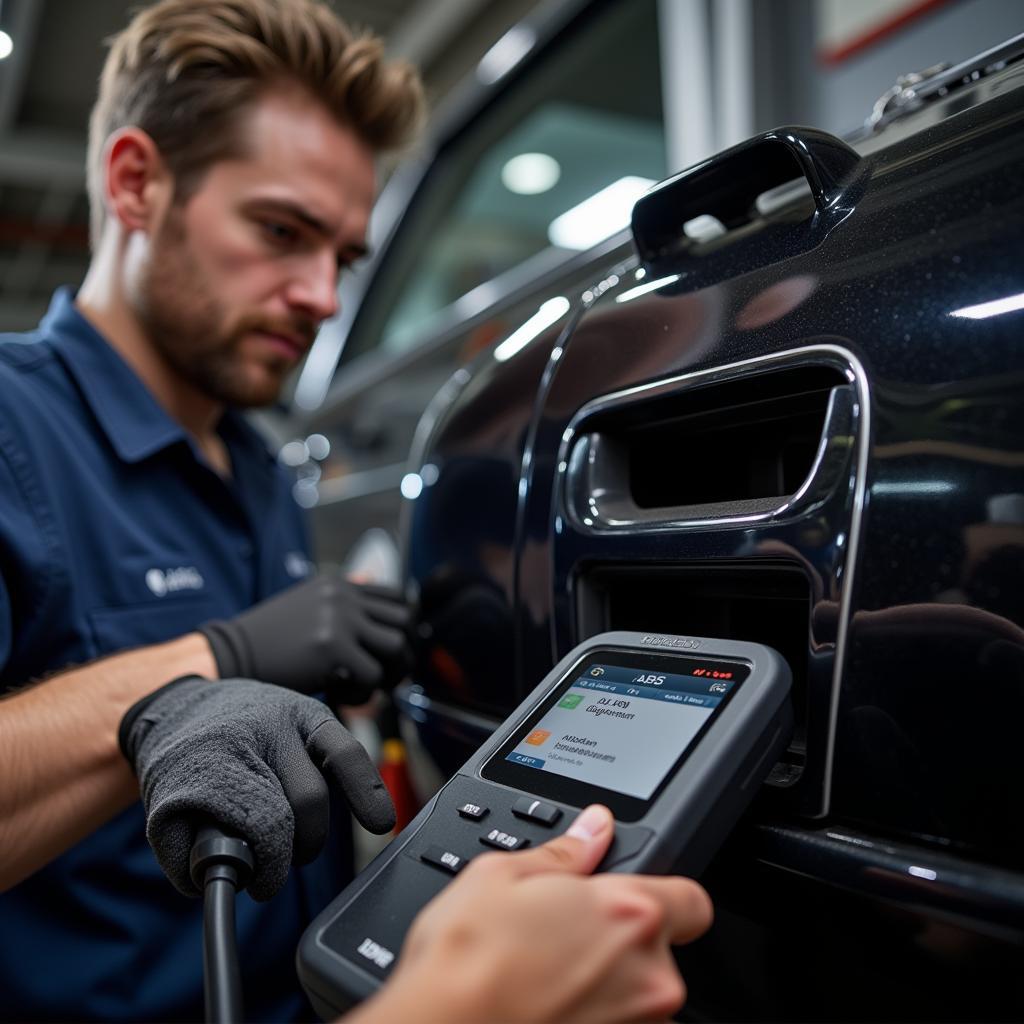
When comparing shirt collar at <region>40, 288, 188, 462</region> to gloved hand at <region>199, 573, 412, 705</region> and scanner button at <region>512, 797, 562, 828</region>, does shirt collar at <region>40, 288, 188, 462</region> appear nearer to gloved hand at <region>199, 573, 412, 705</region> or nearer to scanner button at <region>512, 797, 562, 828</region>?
gloved hand at <region>199, 573, 412, 705</region>

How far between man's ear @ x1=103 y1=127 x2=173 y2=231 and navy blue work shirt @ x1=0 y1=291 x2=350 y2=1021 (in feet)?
0.50

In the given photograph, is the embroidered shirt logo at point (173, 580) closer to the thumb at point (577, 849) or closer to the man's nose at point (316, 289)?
the man's nose at point (316, 289)

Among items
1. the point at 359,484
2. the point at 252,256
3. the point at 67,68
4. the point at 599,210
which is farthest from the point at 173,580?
the point at 67,68

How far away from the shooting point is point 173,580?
0.81 metres

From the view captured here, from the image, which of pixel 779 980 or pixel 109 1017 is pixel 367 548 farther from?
pixel 779 980

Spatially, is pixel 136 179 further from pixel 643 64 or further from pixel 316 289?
pixel 643 64

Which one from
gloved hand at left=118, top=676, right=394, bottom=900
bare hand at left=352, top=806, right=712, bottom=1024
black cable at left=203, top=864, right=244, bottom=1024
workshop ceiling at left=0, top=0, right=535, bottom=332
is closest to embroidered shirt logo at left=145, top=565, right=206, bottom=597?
gloved hand at left=118, top=676, right=394, bottom=900

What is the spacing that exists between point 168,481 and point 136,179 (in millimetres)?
366

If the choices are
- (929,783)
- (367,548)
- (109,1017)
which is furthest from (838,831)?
(367,548)

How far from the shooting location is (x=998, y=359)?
31cm

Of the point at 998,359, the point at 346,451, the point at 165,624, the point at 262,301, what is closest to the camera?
the point at 998,359

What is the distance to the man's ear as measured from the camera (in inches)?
37.8

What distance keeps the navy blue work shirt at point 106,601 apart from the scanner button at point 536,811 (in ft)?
1.30

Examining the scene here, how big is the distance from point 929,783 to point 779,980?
13 cm
